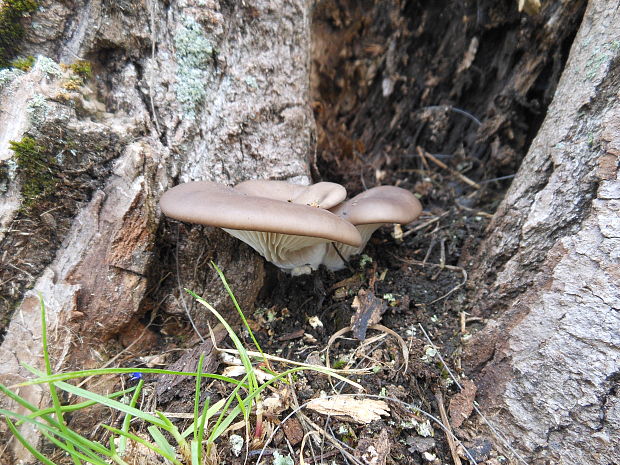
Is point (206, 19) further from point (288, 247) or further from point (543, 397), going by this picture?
point (543, 397)

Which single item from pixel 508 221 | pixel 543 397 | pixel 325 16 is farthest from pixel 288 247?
pixel 325 16

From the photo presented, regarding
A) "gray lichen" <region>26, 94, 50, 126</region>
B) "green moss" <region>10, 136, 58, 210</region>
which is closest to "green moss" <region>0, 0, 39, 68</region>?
"gray lichen" <region>26, 94, 50, 126</region>

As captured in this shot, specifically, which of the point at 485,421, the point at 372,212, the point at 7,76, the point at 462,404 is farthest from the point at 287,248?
the point at 7,76

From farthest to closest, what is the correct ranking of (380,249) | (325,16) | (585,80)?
1. (325,16)
2. (380,249)
3. (585,80)

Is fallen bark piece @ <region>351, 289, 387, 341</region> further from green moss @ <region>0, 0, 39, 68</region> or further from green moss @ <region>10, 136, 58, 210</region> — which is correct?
green moss @ <region>0, 0, 39, 68</region>

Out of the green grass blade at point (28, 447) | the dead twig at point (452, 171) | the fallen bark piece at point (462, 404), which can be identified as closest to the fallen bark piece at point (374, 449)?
the fallen bark piece at point (462, 404)

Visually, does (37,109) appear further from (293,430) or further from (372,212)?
(293,430)
